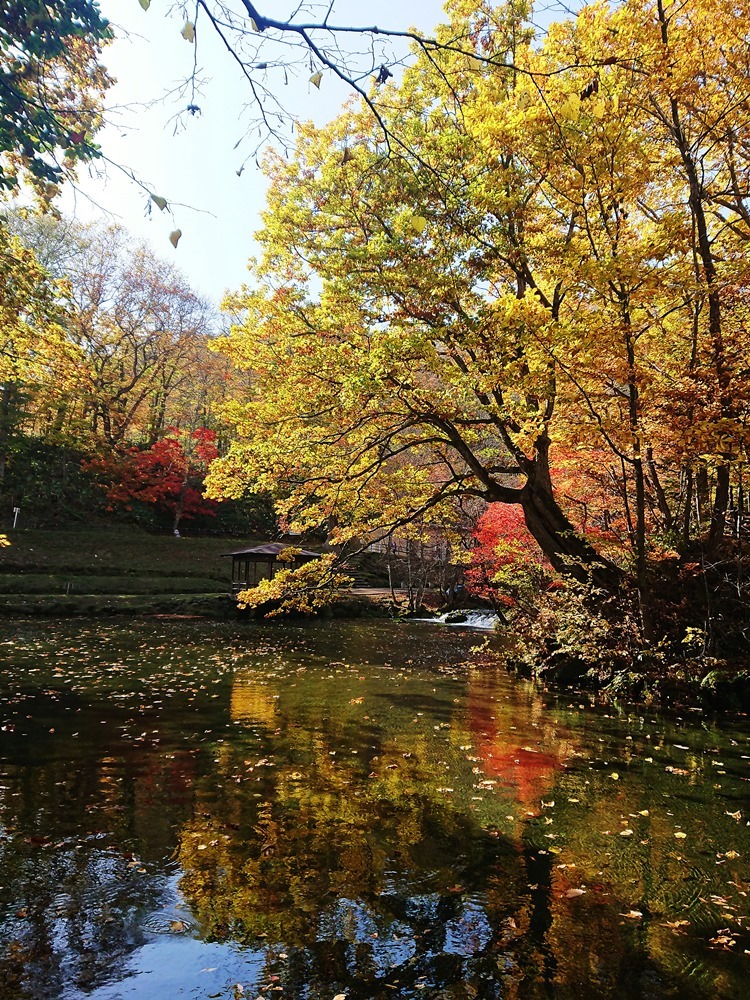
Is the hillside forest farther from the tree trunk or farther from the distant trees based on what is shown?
the distant trees

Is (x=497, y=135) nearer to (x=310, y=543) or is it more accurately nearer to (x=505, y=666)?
(x=505, y=666)

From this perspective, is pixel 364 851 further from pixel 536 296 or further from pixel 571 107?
pixel 536 296

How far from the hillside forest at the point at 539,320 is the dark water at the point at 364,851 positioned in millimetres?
3303

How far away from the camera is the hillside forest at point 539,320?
27.3 ft

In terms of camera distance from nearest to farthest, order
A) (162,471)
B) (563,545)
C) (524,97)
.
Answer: (524,97)
(563,545)
(162,471)

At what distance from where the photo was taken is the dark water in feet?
10.0

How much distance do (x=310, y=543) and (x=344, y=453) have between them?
26999 mm

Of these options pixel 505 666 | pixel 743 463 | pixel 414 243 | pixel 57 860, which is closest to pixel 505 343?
pixel 414 243

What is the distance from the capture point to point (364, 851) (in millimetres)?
4367

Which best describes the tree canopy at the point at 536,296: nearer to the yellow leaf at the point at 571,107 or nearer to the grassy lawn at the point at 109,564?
the yellow leaf at the point at 571,107

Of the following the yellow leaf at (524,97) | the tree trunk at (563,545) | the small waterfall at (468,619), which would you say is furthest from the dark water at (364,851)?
the small waterfall at (468,619)

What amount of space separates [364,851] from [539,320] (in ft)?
23.4

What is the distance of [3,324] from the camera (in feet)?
31.0

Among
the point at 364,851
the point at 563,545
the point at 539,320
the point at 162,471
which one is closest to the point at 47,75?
the point at 539,320
